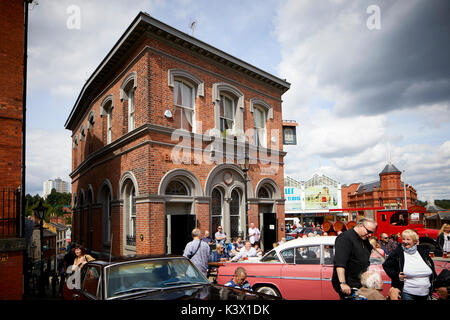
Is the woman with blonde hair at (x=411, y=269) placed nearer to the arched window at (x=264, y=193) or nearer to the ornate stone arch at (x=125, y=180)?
the ornate stone arch at (x=125, y=180)

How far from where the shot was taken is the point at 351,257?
455cm

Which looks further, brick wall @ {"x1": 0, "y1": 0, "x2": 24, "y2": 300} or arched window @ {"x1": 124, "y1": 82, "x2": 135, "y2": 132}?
arched window @ {"x1": 124, "y1": 82, "x2": 135, "y2": 132}

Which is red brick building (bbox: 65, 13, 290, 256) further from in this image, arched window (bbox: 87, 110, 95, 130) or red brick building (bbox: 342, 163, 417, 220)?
red brick building (bbox: 342, 163, 417, 220)

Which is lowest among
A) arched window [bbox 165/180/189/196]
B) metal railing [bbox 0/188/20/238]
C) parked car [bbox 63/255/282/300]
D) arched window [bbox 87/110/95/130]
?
parked car [bbox 63/255/282/300]

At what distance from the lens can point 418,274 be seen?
4.45 metres

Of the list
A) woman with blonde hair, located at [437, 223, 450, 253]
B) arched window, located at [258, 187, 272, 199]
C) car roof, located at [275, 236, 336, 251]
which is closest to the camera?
car roof, located at [275, 236, 336, 251]

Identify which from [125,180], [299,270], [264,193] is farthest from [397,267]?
[264,193]

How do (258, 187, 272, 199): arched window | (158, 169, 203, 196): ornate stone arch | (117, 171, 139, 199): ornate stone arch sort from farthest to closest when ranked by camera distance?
(258, 187, 272, 199): arched window
(117, 171, 139, 199): ornate stone arch
(158, 169, 203, 196): ornate stone arch

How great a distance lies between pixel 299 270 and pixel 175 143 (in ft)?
24.2

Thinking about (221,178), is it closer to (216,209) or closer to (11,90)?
(216,209)

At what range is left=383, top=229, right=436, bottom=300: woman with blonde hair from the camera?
444cm

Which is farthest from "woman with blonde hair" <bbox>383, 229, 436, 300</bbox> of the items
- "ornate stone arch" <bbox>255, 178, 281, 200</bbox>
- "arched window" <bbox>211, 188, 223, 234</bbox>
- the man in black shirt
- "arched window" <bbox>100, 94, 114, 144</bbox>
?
"arched window" <bbox>100, 94, 114, 144</bbox>

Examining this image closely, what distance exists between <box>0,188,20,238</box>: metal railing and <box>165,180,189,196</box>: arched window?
17.9ft

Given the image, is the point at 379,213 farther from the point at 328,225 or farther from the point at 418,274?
the point at 418,274
